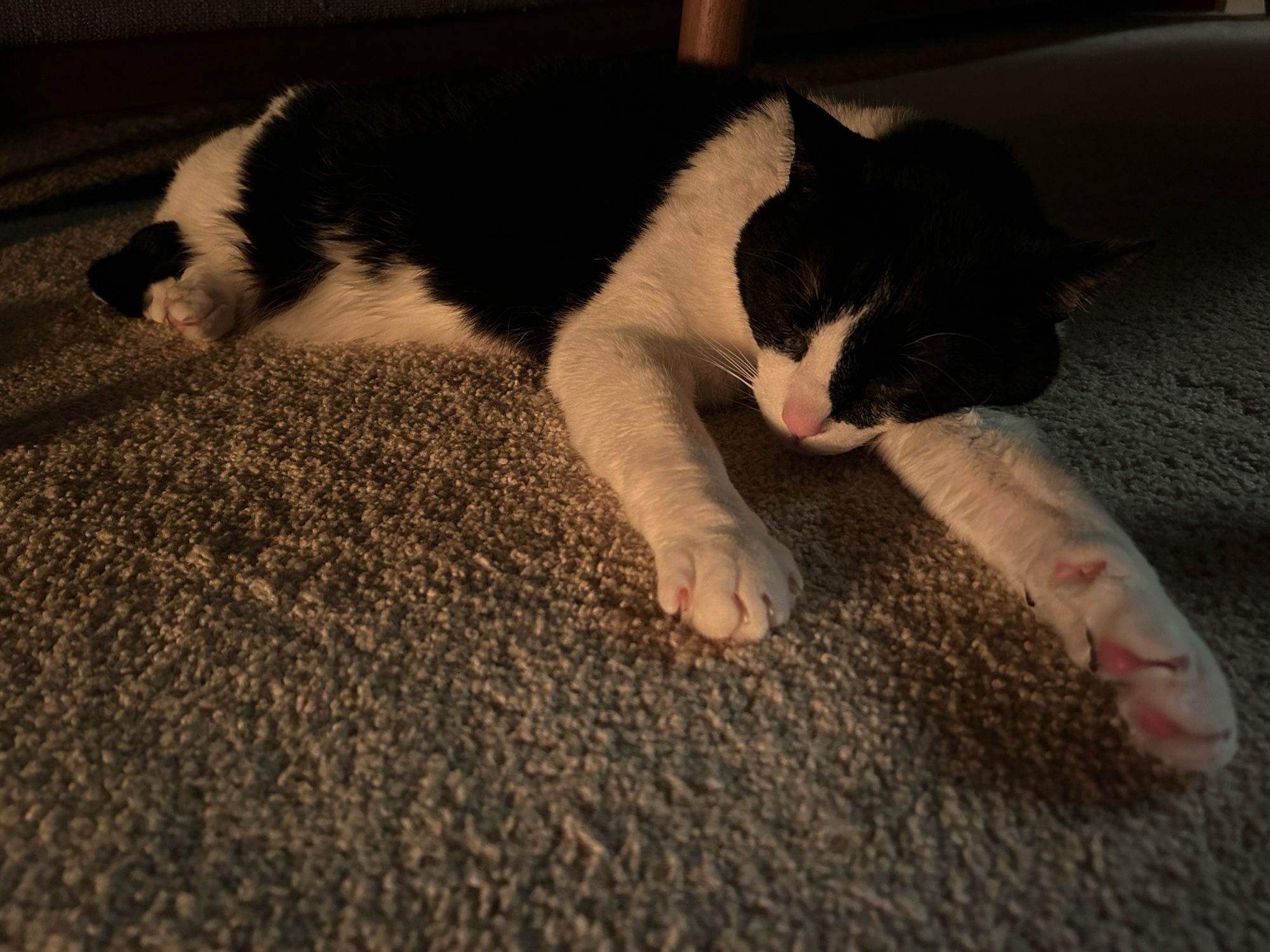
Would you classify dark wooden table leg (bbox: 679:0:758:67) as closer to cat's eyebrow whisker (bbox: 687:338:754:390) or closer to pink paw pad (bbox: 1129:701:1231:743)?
cat's eyebrow whisker (bbox: 687:338:754:390)

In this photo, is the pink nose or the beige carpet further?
the pink nose

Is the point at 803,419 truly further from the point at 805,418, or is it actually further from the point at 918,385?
the point at 918,385

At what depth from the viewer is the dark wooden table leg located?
4.65 feet

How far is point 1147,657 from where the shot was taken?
571mm

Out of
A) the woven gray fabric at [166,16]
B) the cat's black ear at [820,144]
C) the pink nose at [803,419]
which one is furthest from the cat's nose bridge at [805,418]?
the woven gray fabric at [166,16]

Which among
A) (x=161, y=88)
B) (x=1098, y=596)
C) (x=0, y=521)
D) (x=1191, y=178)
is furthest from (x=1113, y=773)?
(x=161, y=88)

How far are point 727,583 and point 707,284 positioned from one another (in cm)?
45

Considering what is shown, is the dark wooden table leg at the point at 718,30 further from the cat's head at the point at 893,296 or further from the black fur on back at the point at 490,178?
the cat's head at the point at 893,296

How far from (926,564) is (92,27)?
161 centimetres

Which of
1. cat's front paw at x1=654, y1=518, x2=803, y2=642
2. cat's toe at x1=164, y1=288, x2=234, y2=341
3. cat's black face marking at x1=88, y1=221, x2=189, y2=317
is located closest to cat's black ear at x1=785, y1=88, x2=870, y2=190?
cat's front paw at x1=654, y1=518, x2=803, y2=642

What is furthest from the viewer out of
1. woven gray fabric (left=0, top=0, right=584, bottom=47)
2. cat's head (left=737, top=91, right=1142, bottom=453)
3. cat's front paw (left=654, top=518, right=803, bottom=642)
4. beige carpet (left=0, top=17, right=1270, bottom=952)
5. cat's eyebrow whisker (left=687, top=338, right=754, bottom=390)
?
woven gray fabric (left=0, top=0, right=584, bottom=47)

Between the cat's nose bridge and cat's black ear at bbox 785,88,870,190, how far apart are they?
8.8 inches

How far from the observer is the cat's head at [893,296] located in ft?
2.57

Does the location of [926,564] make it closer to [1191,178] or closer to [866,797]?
[866,797]
